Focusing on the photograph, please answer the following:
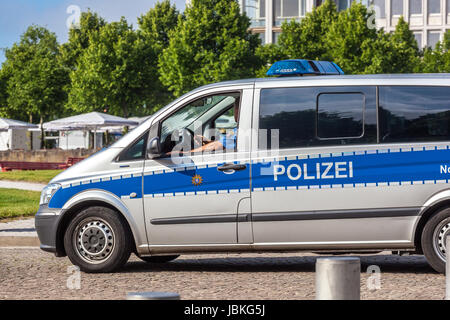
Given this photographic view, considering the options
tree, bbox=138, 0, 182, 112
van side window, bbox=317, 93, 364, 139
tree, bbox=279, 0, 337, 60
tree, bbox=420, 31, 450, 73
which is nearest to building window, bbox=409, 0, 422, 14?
tree, bbox=420, 31, 450, 73

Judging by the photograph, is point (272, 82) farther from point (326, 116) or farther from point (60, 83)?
point (60, 83)

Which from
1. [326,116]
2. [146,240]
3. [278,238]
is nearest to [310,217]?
[278,238]

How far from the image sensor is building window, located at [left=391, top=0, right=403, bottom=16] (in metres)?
74.9

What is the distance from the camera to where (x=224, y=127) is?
8906mm

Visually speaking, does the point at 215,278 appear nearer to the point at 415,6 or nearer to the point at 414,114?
the point at 414,114

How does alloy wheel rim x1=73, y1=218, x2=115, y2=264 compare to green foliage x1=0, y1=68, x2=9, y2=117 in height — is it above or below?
below

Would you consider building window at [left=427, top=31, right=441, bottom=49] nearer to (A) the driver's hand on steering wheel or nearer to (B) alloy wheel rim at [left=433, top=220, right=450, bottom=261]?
(A) the driver's hand on steering wheel

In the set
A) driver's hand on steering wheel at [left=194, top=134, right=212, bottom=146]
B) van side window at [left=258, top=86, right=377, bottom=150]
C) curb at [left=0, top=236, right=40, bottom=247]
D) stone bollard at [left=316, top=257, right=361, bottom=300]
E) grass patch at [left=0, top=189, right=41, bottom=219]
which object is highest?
van side window at [left=258, top=86, right=377, bottom=150]

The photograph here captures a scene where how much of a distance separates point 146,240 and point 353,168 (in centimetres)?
223

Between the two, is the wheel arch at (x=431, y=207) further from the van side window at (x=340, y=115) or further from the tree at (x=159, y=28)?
the tree at (x=159, y=28)

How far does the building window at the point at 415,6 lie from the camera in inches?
2911

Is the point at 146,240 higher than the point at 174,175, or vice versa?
the point at 174,175

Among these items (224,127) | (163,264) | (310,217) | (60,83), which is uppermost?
(60,83)

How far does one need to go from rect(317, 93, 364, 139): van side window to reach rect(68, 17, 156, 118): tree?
143 feet
